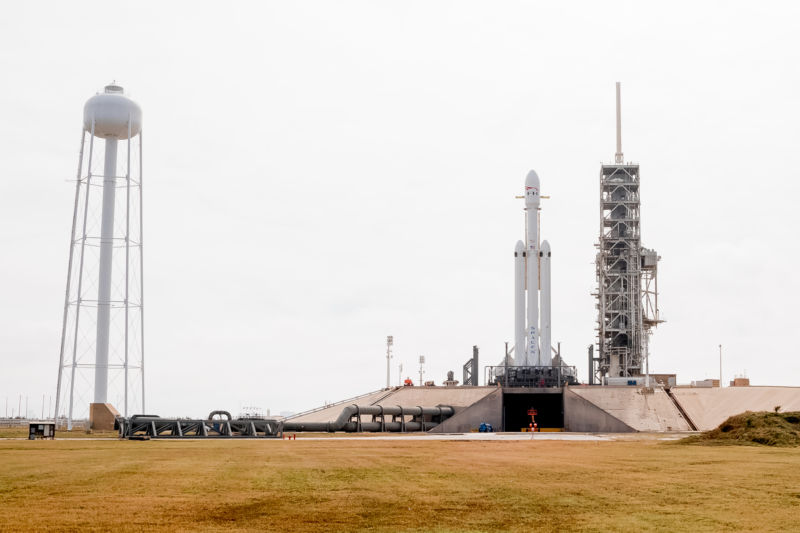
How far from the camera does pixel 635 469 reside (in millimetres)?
24469

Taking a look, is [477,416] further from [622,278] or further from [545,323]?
[622,278]

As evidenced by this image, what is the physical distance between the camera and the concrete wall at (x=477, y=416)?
67.5m

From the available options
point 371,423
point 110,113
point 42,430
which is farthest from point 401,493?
point 110,113

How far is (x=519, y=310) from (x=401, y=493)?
62.6m

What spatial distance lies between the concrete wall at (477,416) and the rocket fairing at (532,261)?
7781 millimetres

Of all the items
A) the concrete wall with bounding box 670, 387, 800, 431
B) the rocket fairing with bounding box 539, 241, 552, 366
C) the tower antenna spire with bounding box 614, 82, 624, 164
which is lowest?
the concrete wall with bounding box 670, 387, 800, 431

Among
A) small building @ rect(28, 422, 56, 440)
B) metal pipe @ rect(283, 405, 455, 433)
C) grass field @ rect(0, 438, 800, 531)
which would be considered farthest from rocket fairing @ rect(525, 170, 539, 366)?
grass field @ rect(0, 438, 800, 531)

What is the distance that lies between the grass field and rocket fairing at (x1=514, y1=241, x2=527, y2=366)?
163 ft

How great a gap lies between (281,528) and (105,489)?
261 inches

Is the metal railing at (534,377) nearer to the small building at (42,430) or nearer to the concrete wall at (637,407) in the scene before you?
the concrete wall at (637,407)

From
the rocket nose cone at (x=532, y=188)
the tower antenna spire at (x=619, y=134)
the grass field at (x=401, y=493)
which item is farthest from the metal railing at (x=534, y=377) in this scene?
the grass field at (x=401, y=493)

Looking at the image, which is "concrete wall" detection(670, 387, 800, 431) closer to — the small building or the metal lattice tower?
the metal lattice tower

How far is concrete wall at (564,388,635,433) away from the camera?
64312 millimetres

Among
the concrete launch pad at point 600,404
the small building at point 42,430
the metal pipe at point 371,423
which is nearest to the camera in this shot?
the small building at point 42,430
